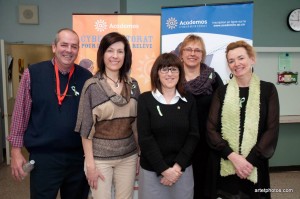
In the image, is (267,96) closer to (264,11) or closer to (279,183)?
(279,183)

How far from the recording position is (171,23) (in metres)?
2.85

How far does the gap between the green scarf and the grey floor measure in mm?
1775

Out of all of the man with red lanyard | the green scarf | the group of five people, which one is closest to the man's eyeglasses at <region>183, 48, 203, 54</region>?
the group of five people

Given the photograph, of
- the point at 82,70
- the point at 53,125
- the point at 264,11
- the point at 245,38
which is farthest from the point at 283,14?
the point at 53,125

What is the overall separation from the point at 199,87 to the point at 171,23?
109 centimetres

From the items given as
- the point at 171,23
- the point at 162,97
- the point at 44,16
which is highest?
the point at 44,16

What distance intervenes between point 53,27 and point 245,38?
395 cm

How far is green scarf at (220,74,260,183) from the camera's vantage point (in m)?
1.73

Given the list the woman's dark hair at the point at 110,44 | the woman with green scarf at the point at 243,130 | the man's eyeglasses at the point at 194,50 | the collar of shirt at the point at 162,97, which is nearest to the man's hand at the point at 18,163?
the woman's dark hair at the point at 110,44

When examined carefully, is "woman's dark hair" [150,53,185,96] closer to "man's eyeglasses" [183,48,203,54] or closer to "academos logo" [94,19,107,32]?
"man's eyeglasses" [183,48,203,54]

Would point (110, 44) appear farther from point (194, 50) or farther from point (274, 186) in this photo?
Answer: point (274, 186)

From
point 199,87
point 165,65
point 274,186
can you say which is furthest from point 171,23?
point 274,186

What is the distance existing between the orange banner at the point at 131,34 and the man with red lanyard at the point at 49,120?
0.90 meters

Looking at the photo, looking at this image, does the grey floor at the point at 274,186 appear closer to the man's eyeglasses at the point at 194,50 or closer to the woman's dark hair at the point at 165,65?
the man's eyeglasses at the point at 194,50
